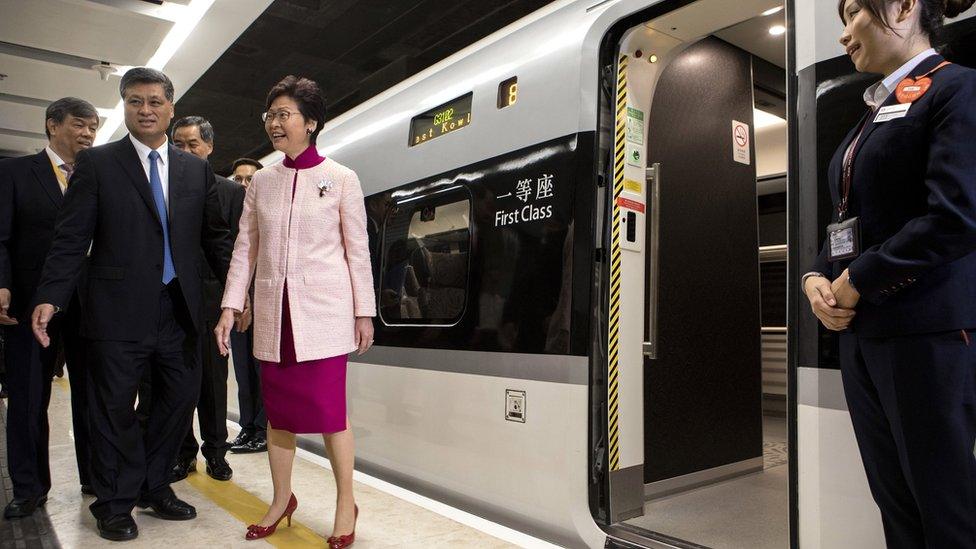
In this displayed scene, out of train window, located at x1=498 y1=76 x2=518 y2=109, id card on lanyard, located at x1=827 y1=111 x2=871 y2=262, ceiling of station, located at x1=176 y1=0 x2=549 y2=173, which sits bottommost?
id card on lanyard, located at x1=827 y1=111 x2=871 y2=262

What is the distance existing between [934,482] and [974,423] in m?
0.15

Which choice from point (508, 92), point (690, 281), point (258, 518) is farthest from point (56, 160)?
point (690, 281)

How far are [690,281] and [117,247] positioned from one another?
272 centimetres

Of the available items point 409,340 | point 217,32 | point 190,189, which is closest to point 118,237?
point 190,189

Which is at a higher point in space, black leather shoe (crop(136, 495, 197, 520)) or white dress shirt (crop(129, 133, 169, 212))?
white dress shirt (crop(129, 133, 169, 212))

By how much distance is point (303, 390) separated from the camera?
257 centimetres

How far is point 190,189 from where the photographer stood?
3.04 metres

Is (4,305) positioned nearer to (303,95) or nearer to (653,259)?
(303,95)

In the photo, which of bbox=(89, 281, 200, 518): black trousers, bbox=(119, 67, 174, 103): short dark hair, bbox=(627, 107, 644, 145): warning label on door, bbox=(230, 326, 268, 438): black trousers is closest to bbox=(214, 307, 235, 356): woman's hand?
bbox=(89, 281, 200, 518): black trousers

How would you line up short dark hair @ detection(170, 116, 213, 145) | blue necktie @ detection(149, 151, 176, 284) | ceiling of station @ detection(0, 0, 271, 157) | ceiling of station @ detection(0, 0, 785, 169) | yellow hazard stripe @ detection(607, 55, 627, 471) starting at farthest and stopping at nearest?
ceiling of station @ detection(0, 0, 785, 169) < ceiling of station @ detection(0, 0, 271, 157) < short dark hair @ detection(170, 116, 213, 145) < blue necktie @ detection(149, 151, 176, 284) < yellow hazard stripe @ detection(607, 55, 627, 471)

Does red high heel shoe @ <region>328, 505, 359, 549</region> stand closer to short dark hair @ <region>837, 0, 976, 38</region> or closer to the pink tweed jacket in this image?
the pink tweed jacket

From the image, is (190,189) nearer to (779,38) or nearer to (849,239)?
(849,239)

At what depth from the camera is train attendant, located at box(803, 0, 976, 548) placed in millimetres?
1359

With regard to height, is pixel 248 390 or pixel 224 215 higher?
pixel 224 215
